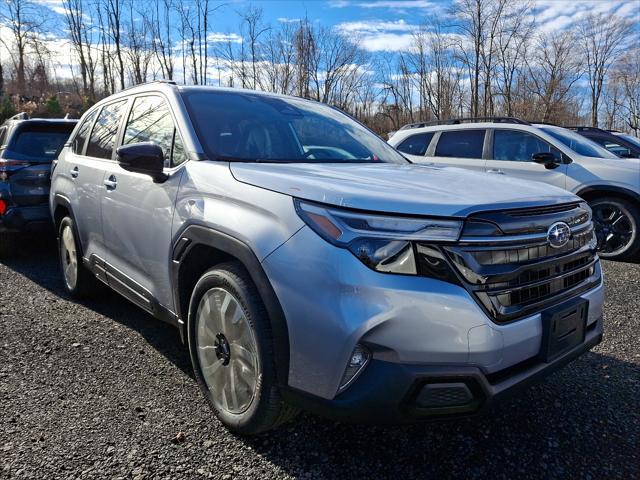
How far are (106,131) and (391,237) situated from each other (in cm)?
280

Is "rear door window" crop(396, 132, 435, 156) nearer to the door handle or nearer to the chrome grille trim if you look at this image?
the door handle

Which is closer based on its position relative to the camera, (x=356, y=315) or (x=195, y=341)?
(x=356, y=315)

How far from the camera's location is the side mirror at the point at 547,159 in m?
6.09

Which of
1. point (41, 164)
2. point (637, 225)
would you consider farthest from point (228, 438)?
point (637, 225)

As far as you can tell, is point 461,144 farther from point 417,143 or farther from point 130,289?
point 130,289

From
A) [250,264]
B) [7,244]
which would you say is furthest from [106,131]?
[7,244]

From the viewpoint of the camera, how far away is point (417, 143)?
7598mm

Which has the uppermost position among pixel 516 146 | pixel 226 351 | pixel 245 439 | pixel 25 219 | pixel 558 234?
pixel 516 146

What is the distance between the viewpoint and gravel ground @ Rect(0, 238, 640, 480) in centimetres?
198

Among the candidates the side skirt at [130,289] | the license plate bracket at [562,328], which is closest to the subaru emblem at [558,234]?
the license plate bracket at [562,328]

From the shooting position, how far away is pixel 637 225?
555 centimetres

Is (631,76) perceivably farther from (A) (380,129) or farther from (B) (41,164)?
(B) (41,164)

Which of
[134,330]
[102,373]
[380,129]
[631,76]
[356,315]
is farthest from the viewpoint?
[631,76]

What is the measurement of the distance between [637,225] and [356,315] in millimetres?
5316
